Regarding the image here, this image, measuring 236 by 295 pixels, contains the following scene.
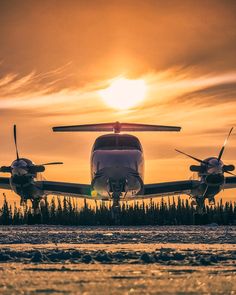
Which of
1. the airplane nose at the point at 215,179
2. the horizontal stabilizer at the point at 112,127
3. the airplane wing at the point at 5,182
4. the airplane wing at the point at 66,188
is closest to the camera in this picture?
the airplane nose at the point at 215,179

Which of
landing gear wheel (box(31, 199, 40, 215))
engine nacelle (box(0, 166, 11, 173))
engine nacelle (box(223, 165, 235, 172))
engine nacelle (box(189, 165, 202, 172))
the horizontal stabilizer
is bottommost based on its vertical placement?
landing gear wheel (box(31, 199, 40, 215))

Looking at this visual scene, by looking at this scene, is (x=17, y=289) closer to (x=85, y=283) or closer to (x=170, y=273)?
(x=85, y=283)

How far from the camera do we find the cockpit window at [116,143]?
37219 millimetres

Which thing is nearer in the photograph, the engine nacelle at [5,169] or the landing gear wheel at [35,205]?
the engine nacelle at [5,169]

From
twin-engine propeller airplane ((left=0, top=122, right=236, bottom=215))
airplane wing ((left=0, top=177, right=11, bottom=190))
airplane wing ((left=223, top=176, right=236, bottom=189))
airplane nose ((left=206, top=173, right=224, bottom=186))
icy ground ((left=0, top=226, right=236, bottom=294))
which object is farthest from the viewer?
airplane wing ((left=0, top=177, right=11, bottom=190))

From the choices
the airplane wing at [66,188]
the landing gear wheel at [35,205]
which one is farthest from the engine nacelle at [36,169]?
the landing gear wheel at [35,205]

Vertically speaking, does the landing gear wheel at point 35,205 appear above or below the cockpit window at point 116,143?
below

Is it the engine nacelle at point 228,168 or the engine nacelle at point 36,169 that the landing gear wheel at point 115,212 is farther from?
the engine nacelle at point 228,168

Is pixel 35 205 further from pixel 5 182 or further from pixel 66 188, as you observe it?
pixel 5 182

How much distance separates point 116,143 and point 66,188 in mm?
7703

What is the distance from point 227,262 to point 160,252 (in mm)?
2603

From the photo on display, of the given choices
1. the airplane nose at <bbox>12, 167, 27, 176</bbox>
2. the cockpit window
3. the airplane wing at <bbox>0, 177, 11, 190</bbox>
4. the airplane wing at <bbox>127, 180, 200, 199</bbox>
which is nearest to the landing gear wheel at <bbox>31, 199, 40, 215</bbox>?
the airplane wing at <bbox>0, 177, 11, 190</bbox>

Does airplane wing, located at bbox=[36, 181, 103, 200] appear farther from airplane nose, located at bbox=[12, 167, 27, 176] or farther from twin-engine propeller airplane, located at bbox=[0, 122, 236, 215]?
airplane nose, located at bbox=[12, 167, 27, 176]

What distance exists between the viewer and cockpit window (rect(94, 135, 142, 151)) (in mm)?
37219
